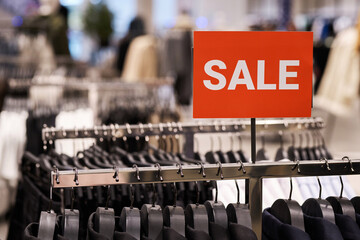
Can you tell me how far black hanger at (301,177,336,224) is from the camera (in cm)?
141

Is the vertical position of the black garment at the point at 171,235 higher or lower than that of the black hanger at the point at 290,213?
lower

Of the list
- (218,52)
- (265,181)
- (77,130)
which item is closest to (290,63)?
(218,52)

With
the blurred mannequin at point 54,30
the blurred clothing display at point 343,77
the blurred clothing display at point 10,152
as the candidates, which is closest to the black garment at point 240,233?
the blurred clothing display at point 10,152

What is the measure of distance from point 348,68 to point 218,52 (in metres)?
4.23

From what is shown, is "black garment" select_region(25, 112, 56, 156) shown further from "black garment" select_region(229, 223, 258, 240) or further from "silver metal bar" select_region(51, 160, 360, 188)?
"black garment" select_region(229, 223, 258, 240)

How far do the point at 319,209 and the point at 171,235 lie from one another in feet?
1.34

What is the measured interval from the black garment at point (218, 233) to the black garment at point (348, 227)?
0.99 ft

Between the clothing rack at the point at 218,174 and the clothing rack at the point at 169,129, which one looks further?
the clothing rack at the point at 169,129

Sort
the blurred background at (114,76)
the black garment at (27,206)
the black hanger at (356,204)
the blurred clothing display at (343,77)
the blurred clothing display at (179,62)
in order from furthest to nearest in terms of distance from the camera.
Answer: the blurred clothing display at (179,62), the blurred clothing display at (343,77), the blurred background at (114,76), the black garment at (27,206), the black hanger at (356,204)

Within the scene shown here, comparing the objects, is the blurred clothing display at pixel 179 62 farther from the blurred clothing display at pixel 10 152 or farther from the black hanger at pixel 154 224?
the black hanger at pixel 154 224

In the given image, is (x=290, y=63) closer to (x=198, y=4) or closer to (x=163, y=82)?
(x=163, y=82)

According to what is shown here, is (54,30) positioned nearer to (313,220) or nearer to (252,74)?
(252,74)

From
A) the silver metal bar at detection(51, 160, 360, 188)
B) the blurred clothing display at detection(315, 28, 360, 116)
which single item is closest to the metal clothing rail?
the silver metal bar at detection(51, 160, 360, 188)

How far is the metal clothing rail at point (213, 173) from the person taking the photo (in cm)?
139
